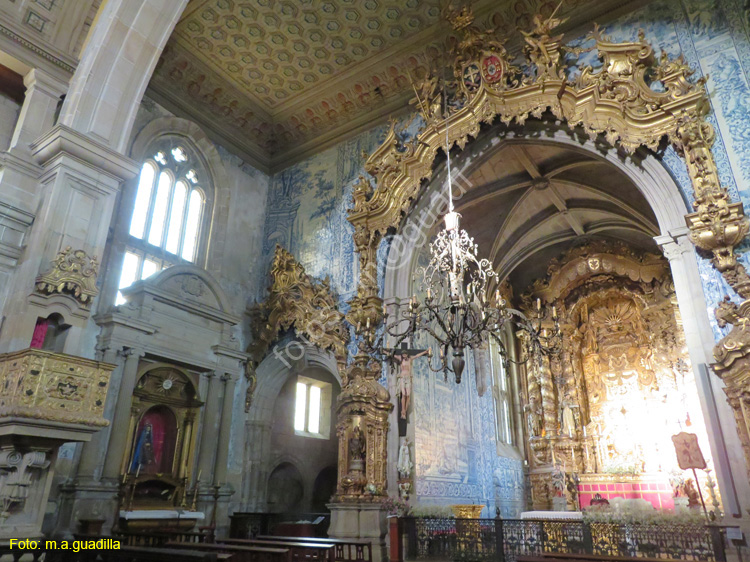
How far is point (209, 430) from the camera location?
427 inches

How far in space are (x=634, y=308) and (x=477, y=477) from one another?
7.83 m

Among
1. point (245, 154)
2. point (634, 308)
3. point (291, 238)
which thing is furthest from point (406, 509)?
point (634, 308)

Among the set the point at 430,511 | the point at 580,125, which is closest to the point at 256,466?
the point at 430,511

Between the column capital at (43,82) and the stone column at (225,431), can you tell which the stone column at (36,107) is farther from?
the stone column at (225,431)

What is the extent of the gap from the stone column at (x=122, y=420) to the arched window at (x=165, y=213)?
4.95 feet

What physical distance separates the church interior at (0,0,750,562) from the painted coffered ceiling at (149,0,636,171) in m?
0.06

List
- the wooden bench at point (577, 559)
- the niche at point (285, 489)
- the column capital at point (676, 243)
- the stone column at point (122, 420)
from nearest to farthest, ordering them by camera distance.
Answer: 1. the wooden bench at point (577, 559)
2. the column capital at point (676, 243)
3. the stone column at point (122, 420)
4. the niche at point (285, 489)

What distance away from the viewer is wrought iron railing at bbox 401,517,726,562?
661 cm

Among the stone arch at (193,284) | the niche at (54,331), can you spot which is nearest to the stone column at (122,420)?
the stone arch at (193,284)

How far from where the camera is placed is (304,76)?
40.9 feet

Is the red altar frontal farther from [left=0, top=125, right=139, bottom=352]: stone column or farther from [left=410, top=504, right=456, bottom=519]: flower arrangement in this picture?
[left=0, top=125, right=139, bottom=352]: stone column

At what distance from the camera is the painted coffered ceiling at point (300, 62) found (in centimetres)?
1091

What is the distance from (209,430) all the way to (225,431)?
0.38m

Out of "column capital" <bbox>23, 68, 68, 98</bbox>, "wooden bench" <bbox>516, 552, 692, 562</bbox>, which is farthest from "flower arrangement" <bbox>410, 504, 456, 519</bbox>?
"column capital" <bbox>23, 68, 68, 98</bbox>
